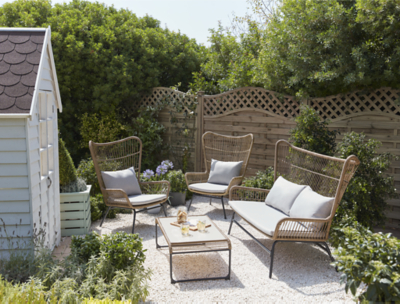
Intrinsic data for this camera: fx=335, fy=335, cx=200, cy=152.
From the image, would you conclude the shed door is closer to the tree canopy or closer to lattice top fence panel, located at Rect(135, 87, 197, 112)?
lattice top fence panel, located at Rect(135, 87, 197, 112)

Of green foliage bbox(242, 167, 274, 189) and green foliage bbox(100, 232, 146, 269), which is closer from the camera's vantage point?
green foliage bbox(100, 232, 146, 269)

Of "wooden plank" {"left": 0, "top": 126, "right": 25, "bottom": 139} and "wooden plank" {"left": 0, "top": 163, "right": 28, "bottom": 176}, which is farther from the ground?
"wooden plank" {"left": 0, "top": 126, "right": 25, "bottom": 139}

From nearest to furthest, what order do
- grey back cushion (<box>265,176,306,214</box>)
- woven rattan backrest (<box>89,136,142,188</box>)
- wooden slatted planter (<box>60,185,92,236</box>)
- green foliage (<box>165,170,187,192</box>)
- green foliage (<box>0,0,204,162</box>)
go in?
grey back cushion (<box>265,176,306,214</box>), wooden slatted planter (<box>60,185,92,236</box>), woven rattan backrest (<box>89,136,142,188</box>), green foliage (<box>165,170,187,192</box>), green foliage (<box>0,0,204,162</box>)

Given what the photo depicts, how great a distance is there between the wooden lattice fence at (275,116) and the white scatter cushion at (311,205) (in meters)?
1.68

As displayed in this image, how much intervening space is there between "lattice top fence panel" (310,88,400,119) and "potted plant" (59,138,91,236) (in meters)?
3.57

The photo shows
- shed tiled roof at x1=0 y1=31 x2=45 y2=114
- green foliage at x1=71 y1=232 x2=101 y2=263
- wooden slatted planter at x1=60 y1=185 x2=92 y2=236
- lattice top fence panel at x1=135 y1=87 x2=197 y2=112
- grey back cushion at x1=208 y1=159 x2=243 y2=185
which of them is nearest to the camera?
shed tiled roof at x1=0 y1=31 x2=45 y2=114

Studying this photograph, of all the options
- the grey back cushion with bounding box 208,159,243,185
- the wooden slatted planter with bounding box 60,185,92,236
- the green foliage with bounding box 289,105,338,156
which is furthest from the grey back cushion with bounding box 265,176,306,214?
the wooden slatted planter with bounding box 60,185,92,236

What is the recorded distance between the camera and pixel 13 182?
2750mm

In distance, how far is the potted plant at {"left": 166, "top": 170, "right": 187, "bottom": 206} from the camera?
5.38m

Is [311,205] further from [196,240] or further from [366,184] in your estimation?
[196,240]

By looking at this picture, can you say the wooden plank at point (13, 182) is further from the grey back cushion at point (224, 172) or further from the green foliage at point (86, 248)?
the grey back cushion at point (224, 172)

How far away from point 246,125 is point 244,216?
2.47 meters

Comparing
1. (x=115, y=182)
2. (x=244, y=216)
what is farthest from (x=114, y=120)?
(x=244, y=216)

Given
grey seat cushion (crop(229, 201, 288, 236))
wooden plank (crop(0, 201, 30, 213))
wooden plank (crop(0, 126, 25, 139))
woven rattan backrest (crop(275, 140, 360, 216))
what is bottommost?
grey seat cushion (crop(229, 201, 288, 236))
